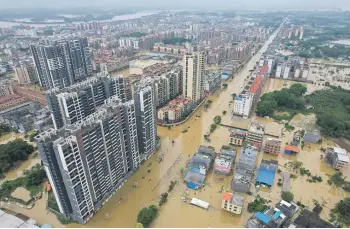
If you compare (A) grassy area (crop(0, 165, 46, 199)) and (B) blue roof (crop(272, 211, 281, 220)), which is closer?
(B) blue roof (crop(272, 211, 281, 220))

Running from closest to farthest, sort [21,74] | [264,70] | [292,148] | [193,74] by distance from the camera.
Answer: [292,148] → [193,74] → [264,70] → [21,74]

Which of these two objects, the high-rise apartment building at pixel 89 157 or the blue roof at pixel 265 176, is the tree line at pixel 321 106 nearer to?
the blue roof at pixel 265 176

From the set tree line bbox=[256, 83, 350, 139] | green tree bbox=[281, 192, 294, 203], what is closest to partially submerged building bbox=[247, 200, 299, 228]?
green tree bbox=[281, 192, 294, 203]

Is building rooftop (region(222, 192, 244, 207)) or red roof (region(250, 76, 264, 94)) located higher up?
red roof (region(250, 76, 264, 94))

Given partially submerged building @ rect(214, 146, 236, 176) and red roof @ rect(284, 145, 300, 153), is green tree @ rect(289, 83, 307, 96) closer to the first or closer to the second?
red roof @ rect(284, 145, 300, 153)

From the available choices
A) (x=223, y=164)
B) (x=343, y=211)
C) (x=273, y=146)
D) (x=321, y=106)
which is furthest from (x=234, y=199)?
(x=321, y=106)

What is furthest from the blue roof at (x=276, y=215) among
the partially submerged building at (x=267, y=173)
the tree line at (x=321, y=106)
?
the tree line at (x=321, y=106)

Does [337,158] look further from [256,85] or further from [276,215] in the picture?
[256,85]
